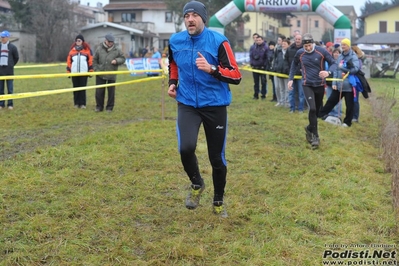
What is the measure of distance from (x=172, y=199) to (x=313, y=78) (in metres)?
4.31

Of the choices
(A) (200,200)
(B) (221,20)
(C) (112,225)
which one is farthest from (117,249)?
(B) (221,20)

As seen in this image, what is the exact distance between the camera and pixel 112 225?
193 inches

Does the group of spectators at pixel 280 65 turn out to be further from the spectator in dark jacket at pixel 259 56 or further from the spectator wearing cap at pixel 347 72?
the spectator wearing cap at pixel 347 72

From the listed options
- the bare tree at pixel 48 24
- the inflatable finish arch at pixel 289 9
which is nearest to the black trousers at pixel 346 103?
the inflatable finish arch at pixel 289 9

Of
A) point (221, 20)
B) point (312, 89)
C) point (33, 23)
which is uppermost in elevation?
point (33, 23)

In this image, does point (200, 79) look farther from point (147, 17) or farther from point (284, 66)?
point (147, 17)

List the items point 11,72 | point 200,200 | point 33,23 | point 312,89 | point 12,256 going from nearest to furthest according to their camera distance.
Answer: point 12,256, point 200,200, point 312,89, point 11,72, point 33,23

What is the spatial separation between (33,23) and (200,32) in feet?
158

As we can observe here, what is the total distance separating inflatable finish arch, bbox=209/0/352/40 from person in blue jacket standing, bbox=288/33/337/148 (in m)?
11.5

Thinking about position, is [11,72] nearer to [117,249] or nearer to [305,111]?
[305,111]

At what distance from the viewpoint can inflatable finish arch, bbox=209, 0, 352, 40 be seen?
803 inches

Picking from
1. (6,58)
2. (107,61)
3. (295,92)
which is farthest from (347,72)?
(6,58)

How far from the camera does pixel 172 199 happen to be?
5.85m

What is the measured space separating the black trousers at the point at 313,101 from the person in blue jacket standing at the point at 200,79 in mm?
4109
